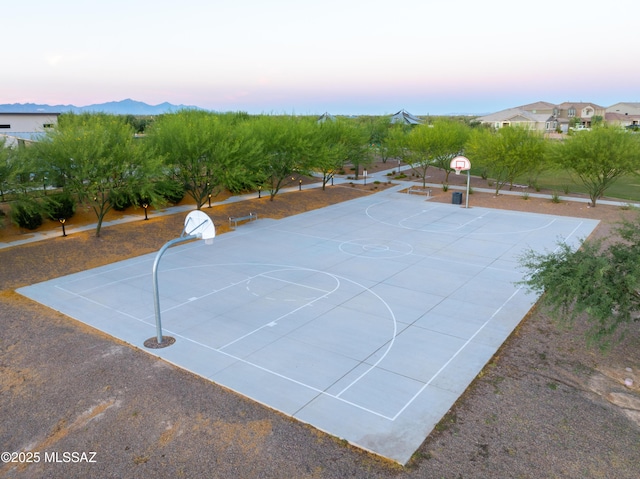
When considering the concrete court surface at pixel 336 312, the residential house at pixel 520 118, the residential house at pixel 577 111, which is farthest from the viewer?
the residential house at pixel 577 111

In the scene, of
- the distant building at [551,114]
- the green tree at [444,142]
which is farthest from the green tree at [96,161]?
the distant building at [551,114]

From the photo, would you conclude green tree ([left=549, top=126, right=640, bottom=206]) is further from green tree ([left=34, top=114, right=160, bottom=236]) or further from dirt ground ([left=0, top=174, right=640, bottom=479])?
green tree ([left=34, top=114, right=160, bottom=236])

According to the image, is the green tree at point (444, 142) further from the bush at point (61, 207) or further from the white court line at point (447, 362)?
the bush at point (61, 207)

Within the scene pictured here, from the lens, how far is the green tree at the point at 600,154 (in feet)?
99.0

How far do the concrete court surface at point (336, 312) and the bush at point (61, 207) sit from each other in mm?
7007

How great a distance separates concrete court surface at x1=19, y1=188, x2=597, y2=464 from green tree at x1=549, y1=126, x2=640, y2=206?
8.26 metres

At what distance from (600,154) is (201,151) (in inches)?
1005

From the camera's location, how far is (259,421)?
9.62 meters

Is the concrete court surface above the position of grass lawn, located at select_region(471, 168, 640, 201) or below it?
below

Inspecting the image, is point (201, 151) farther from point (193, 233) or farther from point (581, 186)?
point (581, 186)

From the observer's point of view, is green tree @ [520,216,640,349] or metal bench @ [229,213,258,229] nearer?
green tree @ [520,216,640,349]

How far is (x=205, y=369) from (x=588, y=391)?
9067 mm

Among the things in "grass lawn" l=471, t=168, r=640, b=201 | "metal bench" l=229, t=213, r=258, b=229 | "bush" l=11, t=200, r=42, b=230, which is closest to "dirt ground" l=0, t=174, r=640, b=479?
"bush" l=11, t=200, r=42, b=230

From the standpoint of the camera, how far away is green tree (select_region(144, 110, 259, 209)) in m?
25.4
